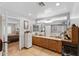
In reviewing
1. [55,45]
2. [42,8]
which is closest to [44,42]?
[55,45]

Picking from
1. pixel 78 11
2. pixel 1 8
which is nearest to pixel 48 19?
pixel 78 11

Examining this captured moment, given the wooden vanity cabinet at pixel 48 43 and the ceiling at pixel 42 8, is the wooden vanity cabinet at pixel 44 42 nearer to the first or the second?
the wooden vanity cabinet at pixel 48 43

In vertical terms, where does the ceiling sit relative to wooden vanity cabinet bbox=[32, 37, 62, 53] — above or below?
above

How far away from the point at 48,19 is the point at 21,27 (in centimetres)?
168

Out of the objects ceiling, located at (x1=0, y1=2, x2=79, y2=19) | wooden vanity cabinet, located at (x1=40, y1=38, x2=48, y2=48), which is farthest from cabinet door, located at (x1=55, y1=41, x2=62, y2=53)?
ceiling, located at (x1=0, y1=2, x2=79, y2=19)

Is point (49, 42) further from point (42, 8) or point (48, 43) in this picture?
point (42, 8)

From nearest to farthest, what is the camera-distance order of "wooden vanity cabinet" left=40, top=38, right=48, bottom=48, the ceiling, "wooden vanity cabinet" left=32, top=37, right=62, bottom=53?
the ceiling
"wooden vanity cabinet" left=32, top=37, right=62, bottom=53
"wooden vanity cabinet" left=40, top=38, right=48, bottom=48

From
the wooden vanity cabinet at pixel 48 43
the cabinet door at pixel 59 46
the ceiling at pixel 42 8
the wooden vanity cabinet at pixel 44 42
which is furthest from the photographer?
the wooden vanity cabinet at pixel 44 42

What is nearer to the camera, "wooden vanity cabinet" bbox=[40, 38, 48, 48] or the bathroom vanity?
the bathroom vanity

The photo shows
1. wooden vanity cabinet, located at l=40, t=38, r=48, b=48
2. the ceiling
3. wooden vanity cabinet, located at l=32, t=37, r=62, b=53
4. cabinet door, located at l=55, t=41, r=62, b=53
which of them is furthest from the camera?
wooden vanity cabinet, located at l=40, t=38, r=48, b=48

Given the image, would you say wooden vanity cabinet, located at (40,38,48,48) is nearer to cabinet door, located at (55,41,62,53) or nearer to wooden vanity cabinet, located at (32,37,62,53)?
wooden vanity cabinet, located at (32,37,62,53)

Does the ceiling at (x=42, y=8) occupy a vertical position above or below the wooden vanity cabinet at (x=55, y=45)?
above

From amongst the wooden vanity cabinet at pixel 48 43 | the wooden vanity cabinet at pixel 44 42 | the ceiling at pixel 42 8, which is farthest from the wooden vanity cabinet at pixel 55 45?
the ceiling at pixel 42 8

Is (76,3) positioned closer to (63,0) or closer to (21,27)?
(63,0)
